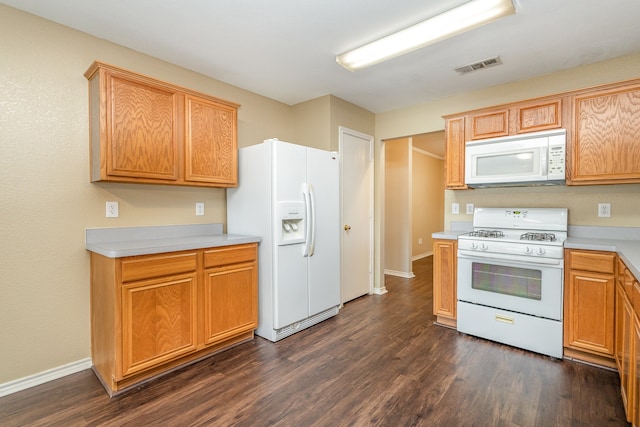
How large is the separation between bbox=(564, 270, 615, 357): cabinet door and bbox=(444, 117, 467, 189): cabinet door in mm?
1313

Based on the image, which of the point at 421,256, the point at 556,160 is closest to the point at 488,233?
the point at 556,160

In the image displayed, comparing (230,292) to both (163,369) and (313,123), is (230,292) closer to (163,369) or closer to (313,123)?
(163,369)

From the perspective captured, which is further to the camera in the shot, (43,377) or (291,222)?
(291,222)

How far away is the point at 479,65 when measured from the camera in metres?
2.88

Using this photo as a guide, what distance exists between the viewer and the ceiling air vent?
110 inches

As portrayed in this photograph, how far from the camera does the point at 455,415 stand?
1.81 metres

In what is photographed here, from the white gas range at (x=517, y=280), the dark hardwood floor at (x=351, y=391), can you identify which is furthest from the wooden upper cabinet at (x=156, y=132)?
the white gas range at (x=517, y=280)

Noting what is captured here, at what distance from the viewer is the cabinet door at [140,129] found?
219 centimetres

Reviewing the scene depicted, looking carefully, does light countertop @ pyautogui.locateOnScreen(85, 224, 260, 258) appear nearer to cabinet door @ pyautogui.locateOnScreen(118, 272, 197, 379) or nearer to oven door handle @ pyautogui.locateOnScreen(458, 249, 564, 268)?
cabinet door @ pyautogui.locateOnScreen(118, 272, 197, 379)

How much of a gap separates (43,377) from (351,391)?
7.03 ft

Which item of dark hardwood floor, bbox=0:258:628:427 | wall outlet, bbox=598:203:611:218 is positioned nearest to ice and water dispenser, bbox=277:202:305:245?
dark hardwood floor, bbox=0:258:628:427

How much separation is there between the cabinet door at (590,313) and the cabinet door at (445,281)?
2.95ft

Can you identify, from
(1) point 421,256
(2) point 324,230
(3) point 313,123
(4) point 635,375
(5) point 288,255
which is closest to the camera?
(4) point 635,375

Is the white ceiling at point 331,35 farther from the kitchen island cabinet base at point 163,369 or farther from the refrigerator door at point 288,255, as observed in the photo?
the kitchen island cabinet base at point 163,369
